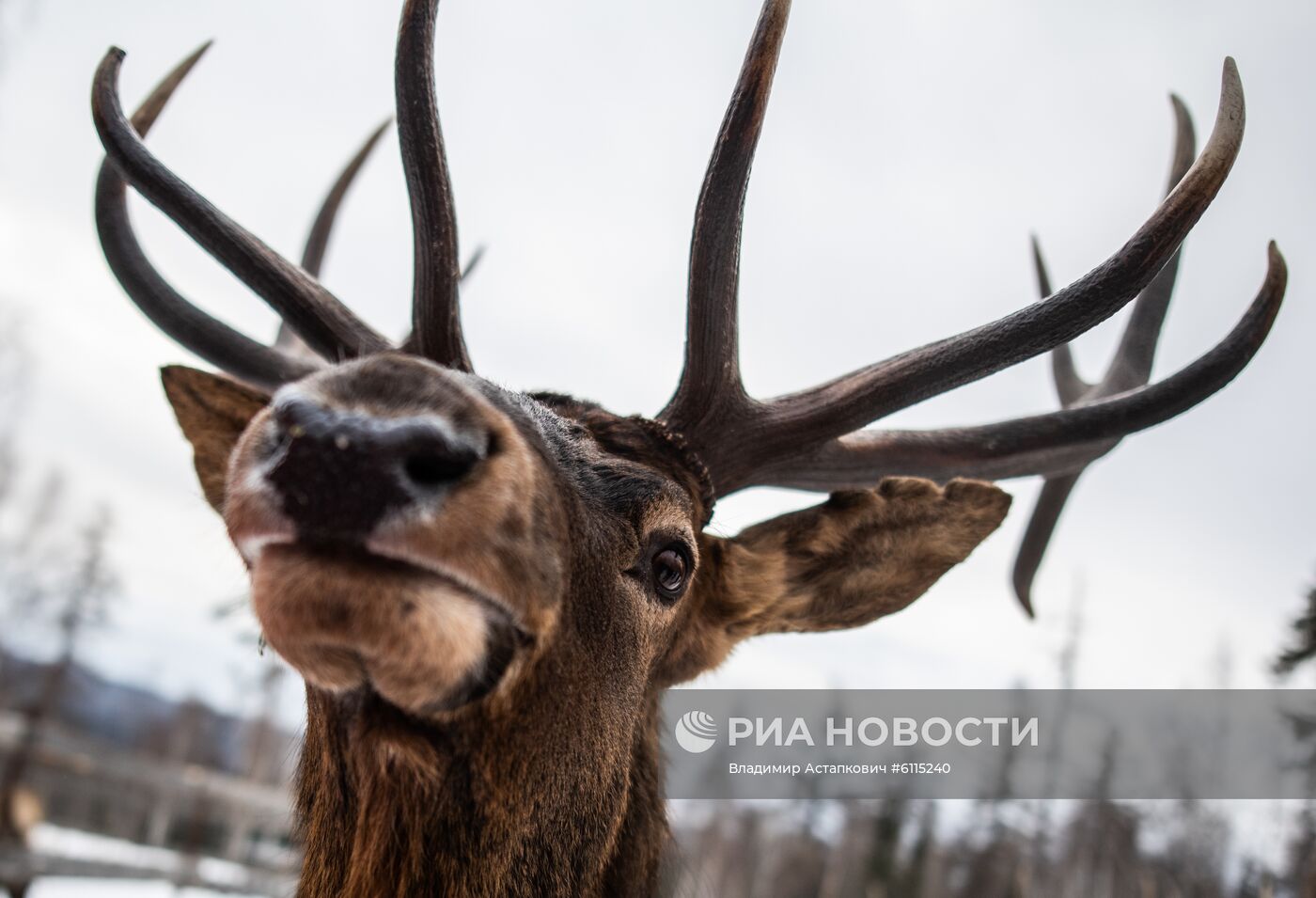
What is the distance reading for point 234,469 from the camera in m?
1.76

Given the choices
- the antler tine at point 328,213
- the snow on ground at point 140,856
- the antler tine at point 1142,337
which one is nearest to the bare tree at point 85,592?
the snow on ground at point 140,856

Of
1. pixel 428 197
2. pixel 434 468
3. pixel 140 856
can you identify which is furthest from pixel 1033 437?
pixel 140 856

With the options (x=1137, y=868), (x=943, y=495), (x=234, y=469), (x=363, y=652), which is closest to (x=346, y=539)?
(x=363, y=652)

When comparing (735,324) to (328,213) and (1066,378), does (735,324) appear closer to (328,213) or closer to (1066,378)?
(1066,378)

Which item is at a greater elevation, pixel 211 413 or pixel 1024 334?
pixel 1024 334

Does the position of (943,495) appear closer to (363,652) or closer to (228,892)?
(363,652)

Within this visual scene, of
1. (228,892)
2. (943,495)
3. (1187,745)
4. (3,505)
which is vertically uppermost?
(3,505)

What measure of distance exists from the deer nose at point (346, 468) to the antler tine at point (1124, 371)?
3.35 m

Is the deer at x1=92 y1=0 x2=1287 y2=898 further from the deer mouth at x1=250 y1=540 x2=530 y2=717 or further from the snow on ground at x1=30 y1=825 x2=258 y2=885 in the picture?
the snow on ground at x1=30 y1=825 x2=258 y2=885

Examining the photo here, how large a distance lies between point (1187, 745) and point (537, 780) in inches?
675

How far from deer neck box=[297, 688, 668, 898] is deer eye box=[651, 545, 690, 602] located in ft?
1.30

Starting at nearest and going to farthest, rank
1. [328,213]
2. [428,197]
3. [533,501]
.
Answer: [533,501] → [428,197] → [328,213]

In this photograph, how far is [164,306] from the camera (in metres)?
4.10
